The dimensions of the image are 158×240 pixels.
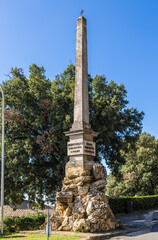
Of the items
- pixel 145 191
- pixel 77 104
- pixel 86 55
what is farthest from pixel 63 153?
pixel 145 191

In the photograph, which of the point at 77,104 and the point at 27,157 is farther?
the point at 27,157

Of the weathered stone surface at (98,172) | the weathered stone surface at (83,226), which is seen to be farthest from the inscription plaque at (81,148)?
the weathered stone surface at (83,226)

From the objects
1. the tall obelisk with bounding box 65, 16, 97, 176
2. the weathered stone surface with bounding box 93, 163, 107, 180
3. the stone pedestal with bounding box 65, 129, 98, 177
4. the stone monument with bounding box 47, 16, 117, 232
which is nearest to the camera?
the stone monument with bounding box 47, 16, 117, 232

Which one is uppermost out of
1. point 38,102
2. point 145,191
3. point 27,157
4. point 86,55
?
point 86,55

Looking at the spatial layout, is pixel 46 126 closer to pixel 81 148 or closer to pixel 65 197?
pixel 81 148

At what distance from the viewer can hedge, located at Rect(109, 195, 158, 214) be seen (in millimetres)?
21281

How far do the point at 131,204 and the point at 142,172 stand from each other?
13650 millimetres

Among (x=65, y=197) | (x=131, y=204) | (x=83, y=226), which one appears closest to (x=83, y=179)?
(x=65, y=197)

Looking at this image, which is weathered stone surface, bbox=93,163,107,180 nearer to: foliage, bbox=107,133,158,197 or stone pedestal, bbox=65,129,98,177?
stone pedestal, bbox=65,129,98,177

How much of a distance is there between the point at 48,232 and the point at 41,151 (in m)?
11.1

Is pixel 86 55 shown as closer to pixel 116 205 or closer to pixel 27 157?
pixel 27 157

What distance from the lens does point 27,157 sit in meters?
18.5

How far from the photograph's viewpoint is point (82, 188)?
1160cm

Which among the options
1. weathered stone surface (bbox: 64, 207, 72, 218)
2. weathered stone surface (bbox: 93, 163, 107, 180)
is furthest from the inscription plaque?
weathered stone surface (bbox: 64, 207, 72, 218)
